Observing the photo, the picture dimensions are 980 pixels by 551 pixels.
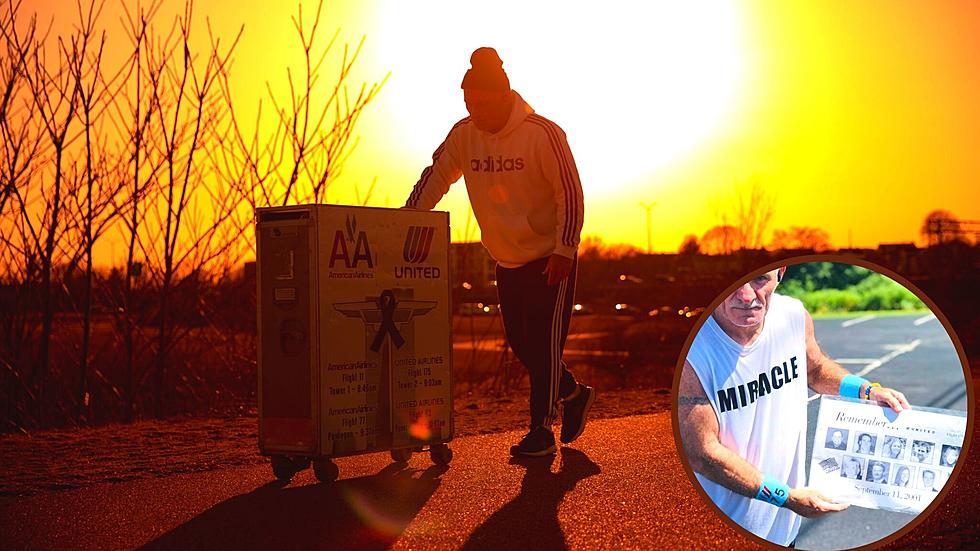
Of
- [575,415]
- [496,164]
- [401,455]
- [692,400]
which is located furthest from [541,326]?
[692,400]

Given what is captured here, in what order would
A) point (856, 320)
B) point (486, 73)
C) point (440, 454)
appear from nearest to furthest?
point (856, 320)
point (440, 454)
point (486, 73)

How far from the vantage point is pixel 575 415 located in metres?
6.42

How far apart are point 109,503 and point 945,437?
139 inches

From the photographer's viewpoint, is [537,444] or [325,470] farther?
[537,444]

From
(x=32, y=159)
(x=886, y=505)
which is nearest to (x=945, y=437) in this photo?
(x=886, y=505)

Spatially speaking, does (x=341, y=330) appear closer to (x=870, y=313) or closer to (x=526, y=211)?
(x=526, y=211)

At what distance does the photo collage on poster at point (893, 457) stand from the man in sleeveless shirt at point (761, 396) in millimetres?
79

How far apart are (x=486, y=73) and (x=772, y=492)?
13.0ft

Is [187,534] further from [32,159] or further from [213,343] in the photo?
[213,343]

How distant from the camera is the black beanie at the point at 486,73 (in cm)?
611

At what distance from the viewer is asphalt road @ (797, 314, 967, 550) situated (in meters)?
2.40

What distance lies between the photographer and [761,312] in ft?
8.15

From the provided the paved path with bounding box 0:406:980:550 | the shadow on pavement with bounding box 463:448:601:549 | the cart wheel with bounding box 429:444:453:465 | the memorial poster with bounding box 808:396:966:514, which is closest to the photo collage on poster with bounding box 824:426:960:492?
the memorial poster with bounding box 808:396:966:514

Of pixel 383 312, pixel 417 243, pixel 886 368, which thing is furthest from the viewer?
pixel 417 243
